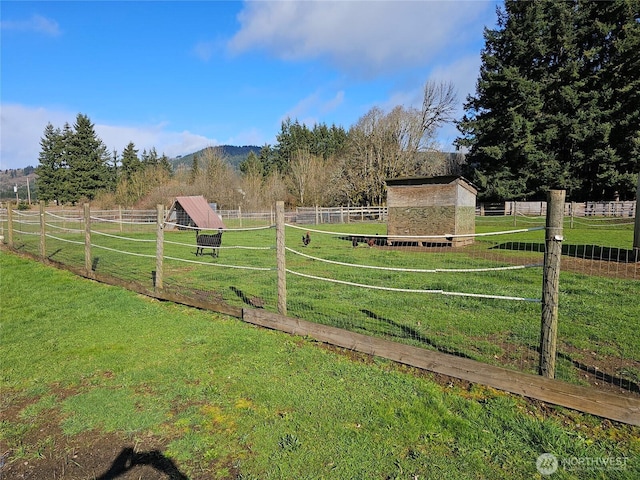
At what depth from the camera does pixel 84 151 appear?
168 ft

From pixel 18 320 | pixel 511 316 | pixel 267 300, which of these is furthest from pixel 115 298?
pixel 511 316

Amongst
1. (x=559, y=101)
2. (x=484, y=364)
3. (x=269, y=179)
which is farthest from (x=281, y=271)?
(x=269, y=179)

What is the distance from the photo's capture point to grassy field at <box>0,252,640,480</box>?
230 cm

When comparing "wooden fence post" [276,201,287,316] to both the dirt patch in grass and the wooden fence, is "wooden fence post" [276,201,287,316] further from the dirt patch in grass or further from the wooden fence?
the dirt patch in grass

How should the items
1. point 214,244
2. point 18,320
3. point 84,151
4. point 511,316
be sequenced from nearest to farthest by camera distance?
point 511,316 < point 18,320 < point 214,244 < point 84,151

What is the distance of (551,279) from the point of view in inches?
115

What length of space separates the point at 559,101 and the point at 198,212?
32210 millimetres

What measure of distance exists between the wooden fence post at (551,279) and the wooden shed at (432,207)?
9.58 meters

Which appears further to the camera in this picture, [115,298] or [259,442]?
[115,298]

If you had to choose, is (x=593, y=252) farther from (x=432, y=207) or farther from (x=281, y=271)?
(x=281, y=271)

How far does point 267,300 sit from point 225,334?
154 centimetres

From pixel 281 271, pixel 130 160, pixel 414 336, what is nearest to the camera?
pixel 414 336

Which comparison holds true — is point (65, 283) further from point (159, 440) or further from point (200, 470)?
point (200, 470)

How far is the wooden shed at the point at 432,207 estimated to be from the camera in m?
12.7
